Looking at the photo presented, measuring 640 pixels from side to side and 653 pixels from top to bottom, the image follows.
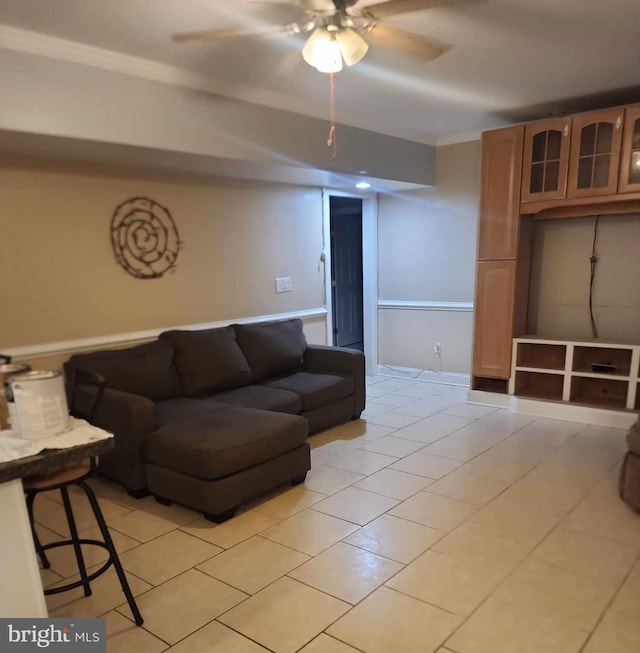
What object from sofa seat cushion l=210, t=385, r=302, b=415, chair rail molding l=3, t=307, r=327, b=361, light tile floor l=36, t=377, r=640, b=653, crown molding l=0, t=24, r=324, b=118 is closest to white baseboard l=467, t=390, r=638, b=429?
light tile floor l=36, t=377, r=640, b=653

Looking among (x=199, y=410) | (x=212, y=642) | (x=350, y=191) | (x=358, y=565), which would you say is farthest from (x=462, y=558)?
(x=350, y=191)

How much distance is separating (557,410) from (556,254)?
4.57 ft

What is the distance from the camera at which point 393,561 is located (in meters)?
2.29

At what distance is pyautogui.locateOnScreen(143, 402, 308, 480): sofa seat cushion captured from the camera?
2.58 meters

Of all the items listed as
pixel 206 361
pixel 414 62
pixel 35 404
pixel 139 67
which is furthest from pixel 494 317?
pixel 35 404

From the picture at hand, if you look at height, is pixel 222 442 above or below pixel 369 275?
below

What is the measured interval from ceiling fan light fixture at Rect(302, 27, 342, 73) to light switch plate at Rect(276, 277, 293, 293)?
8.20 feet

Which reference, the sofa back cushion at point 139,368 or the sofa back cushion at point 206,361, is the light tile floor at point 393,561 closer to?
the sofa back cushion at point 139,368

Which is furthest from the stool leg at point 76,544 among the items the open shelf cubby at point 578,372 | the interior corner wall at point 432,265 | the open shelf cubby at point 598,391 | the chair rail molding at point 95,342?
the interior corner wall at point 432,265

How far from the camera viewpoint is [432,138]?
16.3 feet

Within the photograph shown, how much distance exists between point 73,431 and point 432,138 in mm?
4490

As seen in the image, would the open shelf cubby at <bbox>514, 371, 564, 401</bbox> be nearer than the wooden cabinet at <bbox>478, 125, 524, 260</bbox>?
No

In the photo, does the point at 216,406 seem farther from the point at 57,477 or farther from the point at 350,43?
the point at 350,43

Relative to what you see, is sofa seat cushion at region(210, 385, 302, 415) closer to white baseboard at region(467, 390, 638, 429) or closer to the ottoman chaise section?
the ottoman chaise section
